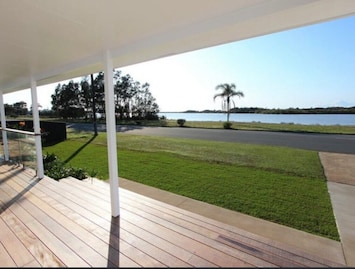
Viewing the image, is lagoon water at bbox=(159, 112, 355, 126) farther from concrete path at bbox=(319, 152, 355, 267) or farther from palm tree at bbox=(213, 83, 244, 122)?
concrete path at bbox=(319, 152, 355, 267)

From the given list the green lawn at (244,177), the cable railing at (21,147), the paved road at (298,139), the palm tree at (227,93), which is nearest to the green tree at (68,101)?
the palm tree at (227,93)

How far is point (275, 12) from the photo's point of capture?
154 centimetres

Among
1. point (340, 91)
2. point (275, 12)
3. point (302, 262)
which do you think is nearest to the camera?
point (275, 12)

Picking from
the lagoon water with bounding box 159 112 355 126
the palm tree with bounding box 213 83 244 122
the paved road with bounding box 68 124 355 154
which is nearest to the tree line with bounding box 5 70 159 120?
the lagoon water with bounding box 159 112 355 126

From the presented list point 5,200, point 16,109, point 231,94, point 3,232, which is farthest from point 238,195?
point 231,94

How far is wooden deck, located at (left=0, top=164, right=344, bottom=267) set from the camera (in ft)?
5.92

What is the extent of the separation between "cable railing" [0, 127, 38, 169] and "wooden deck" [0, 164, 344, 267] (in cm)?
157

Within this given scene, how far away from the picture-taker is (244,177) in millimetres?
4785

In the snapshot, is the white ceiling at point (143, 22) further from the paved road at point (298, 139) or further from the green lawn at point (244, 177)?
the paved road at point (298, 139)

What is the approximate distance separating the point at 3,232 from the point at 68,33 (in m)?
2.15

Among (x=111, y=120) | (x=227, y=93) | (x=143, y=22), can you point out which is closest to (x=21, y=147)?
(x=111, y=120)

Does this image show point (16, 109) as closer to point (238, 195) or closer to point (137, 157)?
point (137, 157)

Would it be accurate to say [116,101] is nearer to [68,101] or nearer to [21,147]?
[68,101]

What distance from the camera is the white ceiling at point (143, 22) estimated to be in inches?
58.3
